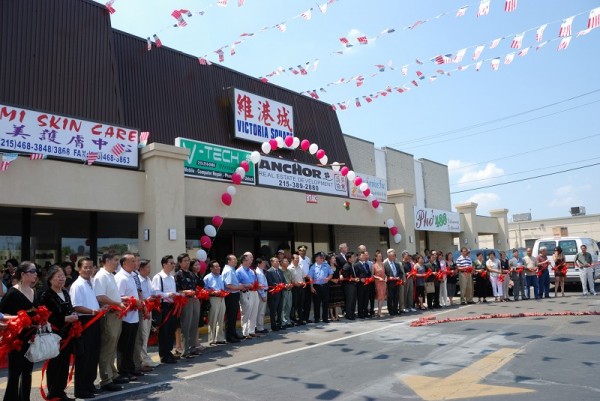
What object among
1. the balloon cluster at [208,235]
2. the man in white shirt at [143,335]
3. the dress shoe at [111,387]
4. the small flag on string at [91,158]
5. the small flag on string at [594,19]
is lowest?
the dress shoe at [111,387]

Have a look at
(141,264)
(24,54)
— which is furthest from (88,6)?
(141,264)

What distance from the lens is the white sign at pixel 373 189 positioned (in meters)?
18.0

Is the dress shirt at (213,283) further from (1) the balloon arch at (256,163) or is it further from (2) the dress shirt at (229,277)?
(1) the balloon arch at (256,163)

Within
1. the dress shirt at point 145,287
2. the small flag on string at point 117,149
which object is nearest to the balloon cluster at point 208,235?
the small flag on string at point 117,149

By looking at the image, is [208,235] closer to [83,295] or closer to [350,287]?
[350,287]

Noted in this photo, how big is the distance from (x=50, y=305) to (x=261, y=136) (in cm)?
1144

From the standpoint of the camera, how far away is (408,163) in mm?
26688

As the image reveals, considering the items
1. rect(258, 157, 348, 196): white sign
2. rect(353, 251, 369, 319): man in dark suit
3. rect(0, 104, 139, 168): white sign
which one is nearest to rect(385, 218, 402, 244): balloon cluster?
rect(258, 157, 348, 196): white sign

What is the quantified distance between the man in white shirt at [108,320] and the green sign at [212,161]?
19.5ft

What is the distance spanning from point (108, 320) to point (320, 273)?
660 cm

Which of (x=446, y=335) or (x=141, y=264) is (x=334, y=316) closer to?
(x=446, y=335)

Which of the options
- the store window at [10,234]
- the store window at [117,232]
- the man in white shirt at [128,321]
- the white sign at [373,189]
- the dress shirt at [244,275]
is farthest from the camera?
the white sign at [373,189]

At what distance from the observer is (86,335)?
661 cm

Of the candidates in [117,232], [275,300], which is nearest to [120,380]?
[275,300]
